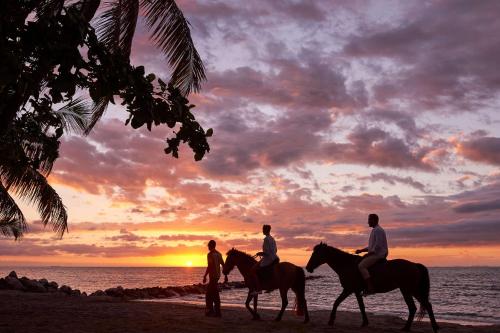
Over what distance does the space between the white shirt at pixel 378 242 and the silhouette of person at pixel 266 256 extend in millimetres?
2877

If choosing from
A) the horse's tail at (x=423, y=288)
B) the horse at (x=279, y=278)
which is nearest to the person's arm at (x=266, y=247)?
the horse at (x=279, y=278)

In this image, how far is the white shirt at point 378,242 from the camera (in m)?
12.7

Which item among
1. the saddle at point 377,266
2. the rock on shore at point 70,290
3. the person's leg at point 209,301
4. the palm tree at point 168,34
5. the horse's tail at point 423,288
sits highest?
the palm tree at point 168,34

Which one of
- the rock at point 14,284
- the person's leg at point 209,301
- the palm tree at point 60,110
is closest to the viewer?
the palm tree at point 60,110

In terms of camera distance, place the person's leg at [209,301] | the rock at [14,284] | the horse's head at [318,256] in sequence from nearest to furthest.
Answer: the horse's head at [318,256], the person's leg at [209,301], the rock at [14,284]

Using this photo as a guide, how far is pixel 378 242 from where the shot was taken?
41.9 feet

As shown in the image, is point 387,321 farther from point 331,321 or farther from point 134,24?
point 134,24

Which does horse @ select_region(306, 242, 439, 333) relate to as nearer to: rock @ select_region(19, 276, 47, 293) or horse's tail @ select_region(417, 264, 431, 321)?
horse's tail @ select_region(417, 264, 431, 321)

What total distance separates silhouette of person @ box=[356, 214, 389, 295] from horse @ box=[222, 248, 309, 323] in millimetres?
2018

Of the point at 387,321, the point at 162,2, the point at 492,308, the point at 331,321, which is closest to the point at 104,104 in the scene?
the point at 162,2

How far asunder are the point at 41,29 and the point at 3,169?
43.5ft

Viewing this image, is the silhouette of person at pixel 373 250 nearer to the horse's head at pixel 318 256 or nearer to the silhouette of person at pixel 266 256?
the horse's head at pixel 318 256

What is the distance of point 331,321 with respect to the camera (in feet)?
44.4

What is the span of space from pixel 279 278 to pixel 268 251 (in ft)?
2.97
